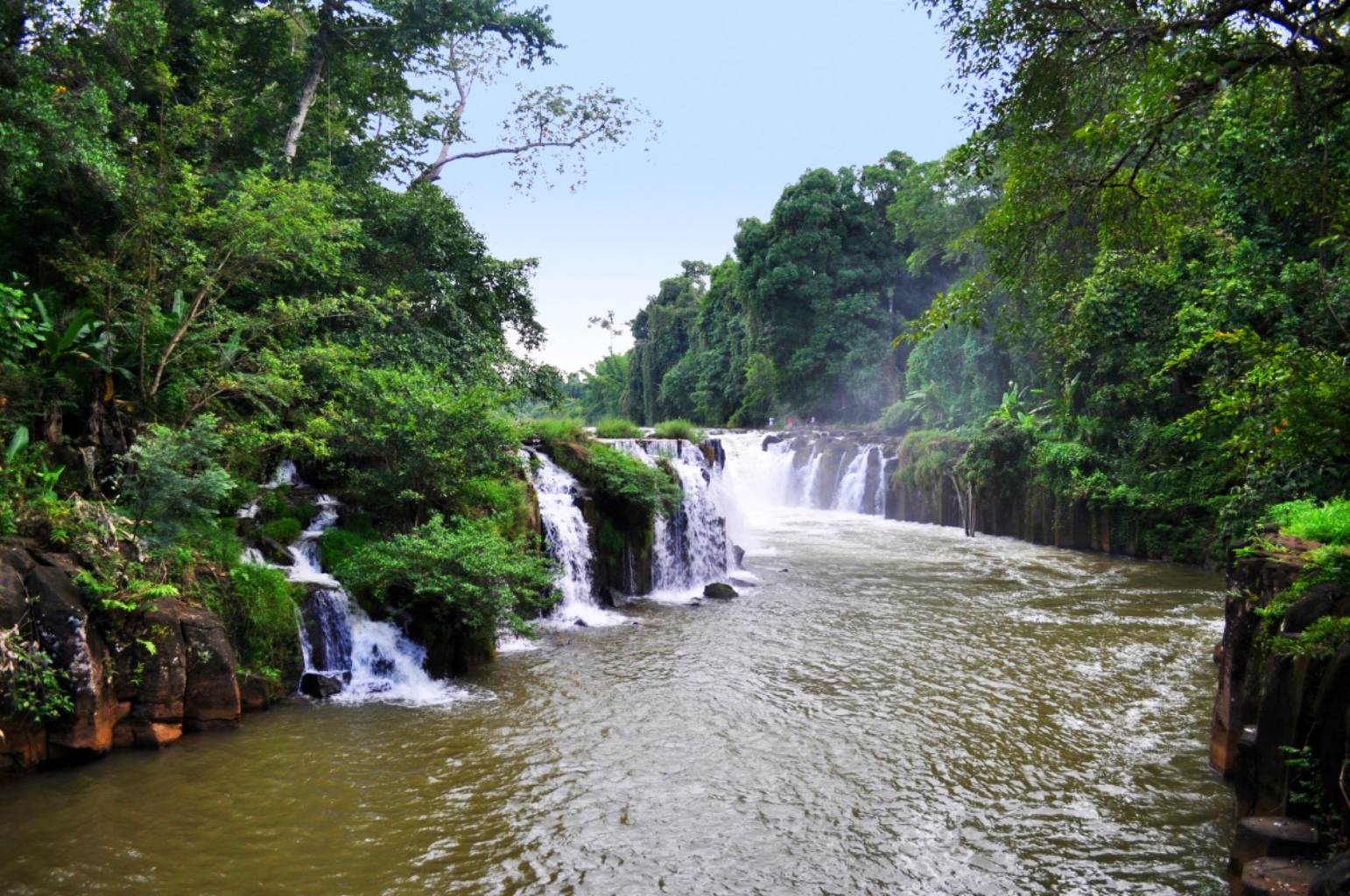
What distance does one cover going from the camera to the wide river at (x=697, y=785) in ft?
19.1

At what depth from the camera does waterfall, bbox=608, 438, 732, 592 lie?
16594 mm

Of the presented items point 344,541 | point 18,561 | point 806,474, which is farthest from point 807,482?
point 18,561

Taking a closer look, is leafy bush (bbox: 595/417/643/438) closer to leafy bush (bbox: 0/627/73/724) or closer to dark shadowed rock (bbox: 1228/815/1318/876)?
leafy bush (bbox: 0/627/73/724)

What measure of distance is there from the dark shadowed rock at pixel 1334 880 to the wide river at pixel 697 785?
2.26 m

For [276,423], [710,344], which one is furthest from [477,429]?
[710,344]

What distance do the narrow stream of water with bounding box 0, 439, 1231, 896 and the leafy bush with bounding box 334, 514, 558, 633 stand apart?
3.12ft

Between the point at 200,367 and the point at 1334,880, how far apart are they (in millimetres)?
12005

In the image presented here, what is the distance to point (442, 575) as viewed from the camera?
10109 millimetres

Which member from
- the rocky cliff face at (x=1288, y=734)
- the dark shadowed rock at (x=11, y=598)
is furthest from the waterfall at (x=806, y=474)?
the dark shadowed rock at (x=11, y=598)

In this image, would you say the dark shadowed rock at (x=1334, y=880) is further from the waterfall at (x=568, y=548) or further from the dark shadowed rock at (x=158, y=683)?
the waterfall at (x=568, y=548)

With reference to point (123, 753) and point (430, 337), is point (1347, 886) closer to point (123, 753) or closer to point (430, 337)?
point (123, 753)

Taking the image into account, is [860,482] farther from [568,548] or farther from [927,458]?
[568,548]

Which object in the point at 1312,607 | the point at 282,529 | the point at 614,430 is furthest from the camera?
the point at 614,430

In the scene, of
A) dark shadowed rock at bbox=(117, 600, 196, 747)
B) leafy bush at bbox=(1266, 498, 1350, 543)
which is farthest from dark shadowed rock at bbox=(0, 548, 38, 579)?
leafy bush at bbox=(1266, 498, 1350, 543)
